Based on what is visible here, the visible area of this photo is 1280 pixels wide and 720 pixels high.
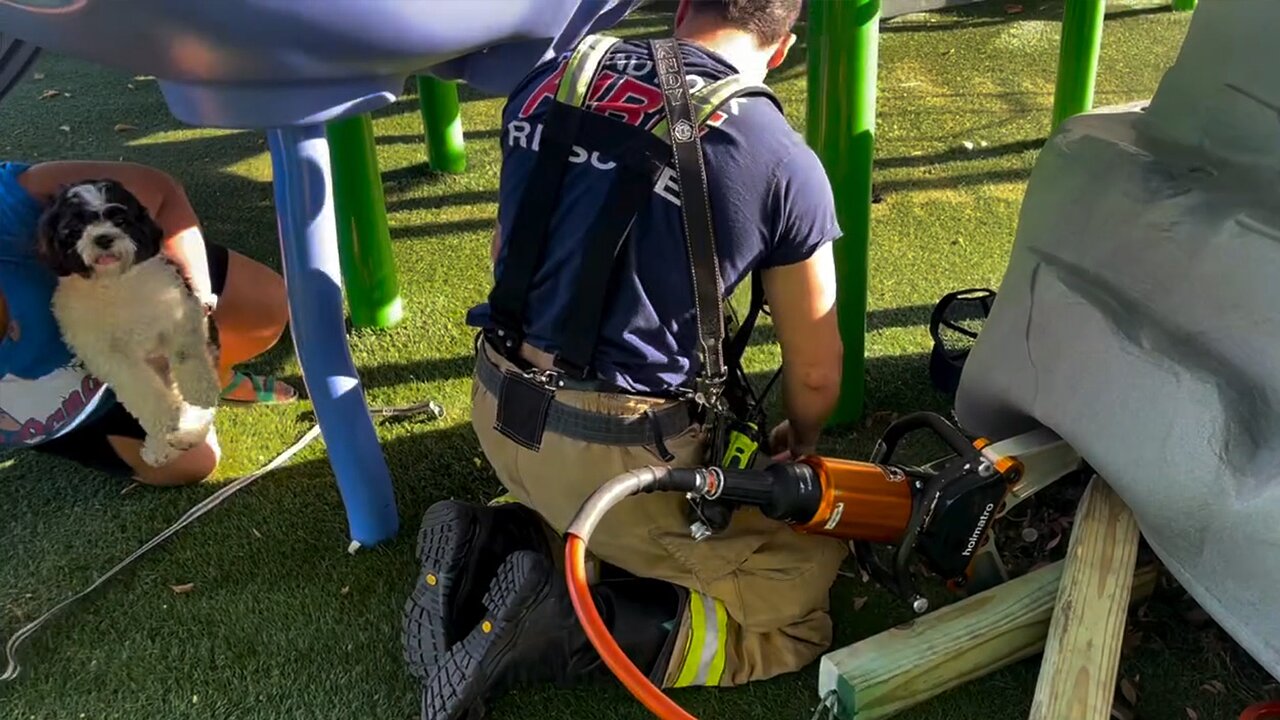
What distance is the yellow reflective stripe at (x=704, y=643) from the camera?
1816 mm

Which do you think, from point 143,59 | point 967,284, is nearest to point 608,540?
point 143,59

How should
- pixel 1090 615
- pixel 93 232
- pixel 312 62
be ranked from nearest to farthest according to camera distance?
pixel 312 62, pixel 1090 615, pixel 93 232

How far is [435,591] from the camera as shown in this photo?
1.85 meters

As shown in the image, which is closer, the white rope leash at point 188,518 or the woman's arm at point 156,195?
the white rope leash at point 188,518

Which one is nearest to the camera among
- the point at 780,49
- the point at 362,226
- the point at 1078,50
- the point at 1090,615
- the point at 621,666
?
the point at 621,666

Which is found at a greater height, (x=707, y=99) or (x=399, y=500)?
(x=707, y=99)

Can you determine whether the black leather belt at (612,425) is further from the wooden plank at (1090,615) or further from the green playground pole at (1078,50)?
the green playground pole at (1078,50)

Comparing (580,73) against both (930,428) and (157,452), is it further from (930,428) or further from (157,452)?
(157,452)

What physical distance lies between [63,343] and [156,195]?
1.27 ft

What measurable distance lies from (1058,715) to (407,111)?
12.5ft

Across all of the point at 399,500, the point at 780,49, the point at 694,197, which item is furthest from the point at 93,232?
the point at 780,49

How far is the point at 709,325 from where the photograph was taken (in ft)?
5.60

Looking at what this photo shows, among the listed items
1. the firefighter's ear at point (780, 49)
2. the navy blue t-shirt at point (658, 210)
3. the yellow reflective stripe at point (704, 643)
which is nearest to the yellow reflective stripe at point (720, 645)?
the yellow reflective stripe at point (704, 643)

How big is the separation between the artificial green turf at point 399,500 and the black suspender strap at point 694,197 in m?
0.70
